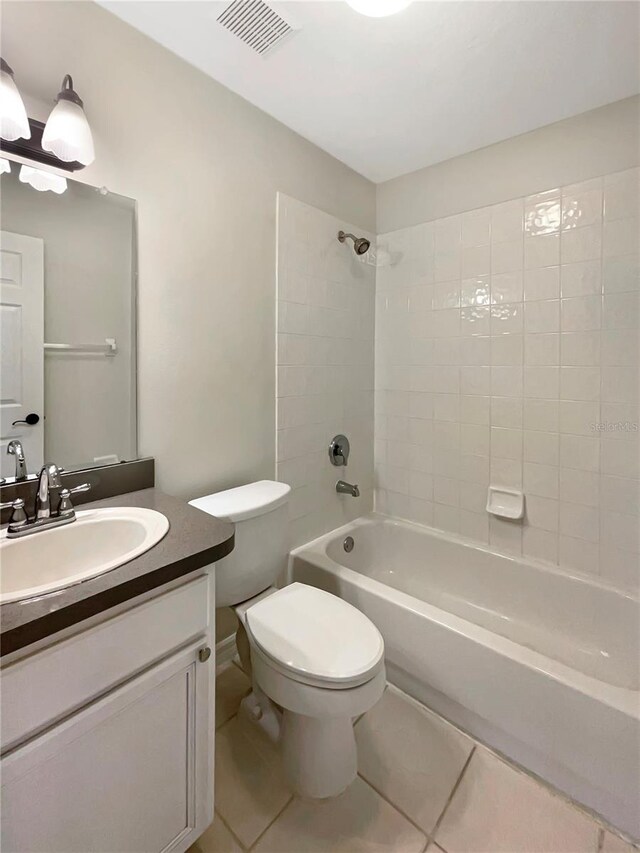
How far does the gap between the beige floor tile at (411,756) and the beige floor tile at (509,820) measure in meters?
0.05

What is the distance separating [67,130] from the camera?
1050 mm

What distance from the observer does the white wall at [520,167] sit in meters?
1.57

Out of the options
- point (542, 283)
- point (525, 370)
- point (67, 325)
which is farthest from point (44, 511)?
point (542, 283)

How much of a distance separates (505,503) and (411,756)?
1098 mm

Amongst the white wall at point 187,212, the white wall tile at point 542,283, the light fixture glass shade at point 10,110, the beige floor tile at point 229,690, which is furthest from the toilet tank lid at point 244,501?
the white wall tile at point 542,283

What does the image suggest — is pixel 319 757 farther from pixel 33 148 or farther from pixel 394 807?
pixel 33 148

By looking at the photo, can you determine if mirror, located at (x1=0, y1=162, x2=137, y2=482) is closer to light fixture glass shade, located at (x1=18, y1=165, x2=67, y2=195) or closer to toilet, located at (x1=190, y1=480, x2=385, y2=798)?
light fixture glass shade, located at (x1=18, y1=165, x2=67, y2=195)

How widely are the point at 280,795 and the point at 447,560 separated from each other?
1228 millimetres

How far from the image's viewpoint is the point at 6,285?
108cm

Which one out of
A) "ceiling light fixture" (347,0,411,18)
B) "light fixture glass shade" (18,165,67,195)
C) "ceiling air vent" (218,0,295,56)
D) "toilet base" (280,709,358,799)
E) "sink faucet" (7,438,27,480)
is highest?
"ceiling air vent" (218,0,295,56)

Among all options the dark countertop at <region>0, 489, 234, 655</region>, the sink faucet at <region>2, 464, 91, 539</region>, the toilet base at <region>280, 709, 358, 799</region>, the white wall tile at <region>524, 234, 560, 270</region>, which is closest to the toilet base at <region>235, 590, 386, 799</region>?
the toilet base at <region>280, 709, 358, 799</region>

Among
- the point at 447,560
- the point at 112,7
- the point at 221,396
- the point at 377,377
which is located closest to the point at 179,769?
the point at 221,396

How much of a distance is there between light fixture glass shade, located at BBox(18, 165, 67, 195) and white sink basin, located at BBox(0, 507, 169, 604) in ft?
3.01

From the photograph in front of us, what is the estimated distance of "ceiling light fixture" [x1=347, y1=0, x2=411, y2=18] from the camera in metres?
1.09
